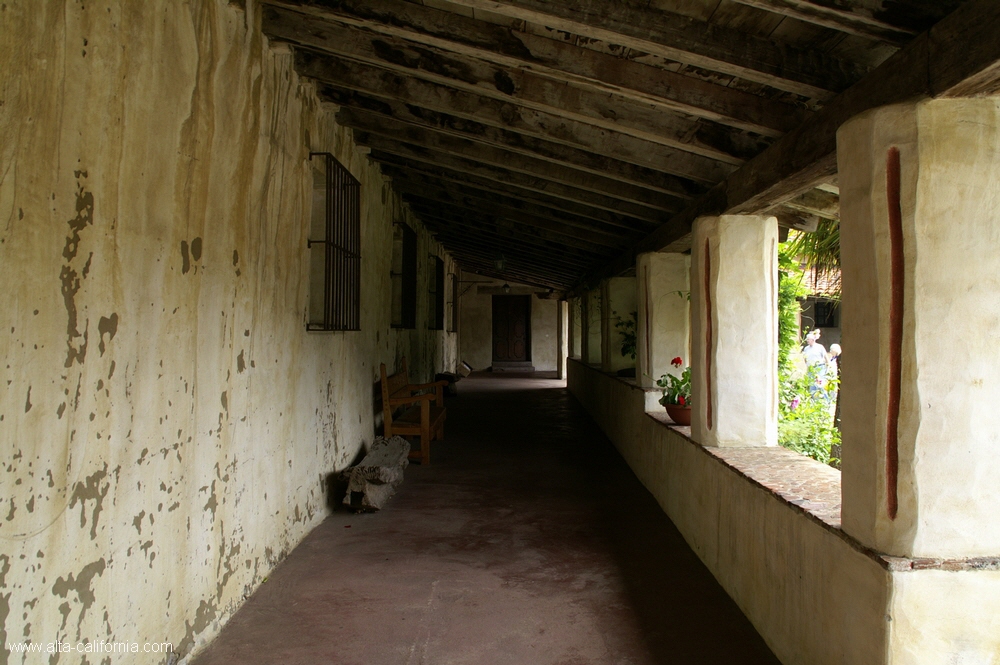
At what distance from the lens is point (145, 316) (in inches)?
88.9

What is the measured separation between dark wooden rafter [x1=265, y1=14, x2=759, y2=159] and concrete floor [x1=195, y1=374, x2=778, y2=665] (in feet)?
7.62

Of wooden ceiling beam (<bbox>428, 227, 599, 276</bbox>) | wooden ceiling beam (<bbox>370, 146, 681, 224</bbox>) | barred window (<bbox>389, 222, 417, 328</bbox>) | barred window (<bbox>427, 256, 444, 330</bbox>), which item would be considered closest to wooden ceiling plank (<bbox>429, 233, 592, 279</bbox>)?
wooden ceiling beam (<bbox>428, 227, 599, 276</bbox>)

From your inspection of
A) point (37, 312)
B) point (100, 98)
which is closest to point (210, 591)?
point (37, 312)

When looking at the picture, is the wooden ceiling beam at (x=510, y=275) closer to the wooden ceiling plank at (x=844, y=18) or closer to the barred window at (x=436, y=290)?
the barred window at (x=436, y=290)

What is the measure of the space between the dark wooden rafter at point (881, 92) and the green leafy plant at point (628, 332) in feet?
13.9

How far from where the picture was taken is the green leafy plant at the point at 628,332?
7.99m

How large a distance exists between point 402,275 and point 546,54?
4325 millimetres

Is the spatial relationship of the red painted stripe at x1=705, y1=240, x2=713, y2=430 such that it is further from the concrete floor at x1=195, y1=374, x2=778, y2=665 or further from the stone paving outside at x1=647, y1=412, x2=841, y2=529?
the concrete floor at x1=195, y1=374, x2=778, y2=665

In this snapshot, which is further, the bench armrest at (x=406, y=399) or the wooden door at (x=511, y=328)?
the wooden door at (x=511, y=328)

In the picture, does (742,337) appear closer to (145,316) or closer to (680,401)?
(680,401)

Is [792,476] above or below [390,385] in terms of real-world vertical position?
below

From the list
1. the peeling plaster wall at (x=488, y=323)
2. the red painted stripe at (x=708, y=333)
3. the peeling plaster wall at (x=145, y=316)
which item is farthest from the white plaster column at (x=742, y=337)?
the peeling plaster wall at (x=488, y=323)

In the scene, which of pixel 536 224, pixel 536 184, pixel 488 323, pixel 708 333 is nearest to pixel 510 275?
pixel 488 323

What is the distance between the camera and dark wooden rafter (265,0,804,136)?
2.93 m
